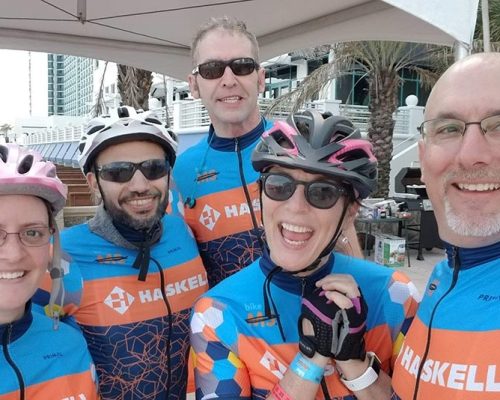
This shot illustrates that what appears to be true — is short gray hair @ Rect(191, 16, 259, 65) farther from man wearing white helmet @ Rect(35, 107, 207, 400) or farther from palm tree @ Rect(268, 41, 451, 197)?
palm tree @ Rect(268, 41, 451, 197)

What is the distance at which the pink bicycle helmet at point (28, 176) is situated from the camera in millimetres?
1577

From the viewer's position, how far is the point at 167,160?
2299 mm

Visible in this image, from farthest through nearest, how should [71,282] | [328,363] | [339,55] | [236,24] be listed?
[339,55] < [236,24] < [71,282] < [328,363]

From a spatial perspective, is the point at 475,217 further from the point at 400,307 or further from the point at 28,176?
the point at 28,176

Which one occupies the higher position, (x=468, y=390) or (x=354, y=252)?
(x=354, y=252)

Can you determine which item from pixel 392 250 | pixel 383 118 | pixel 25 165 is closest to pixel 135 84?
pixel 383 118

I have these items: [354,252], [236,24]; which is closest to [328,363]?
[354,252]

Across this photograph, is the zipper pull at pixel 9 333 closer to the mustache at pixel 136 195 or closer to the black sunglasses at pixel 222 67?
the mustache at pixel 136 195

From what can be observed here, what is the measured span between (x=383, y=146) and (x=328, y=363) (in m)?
10.7

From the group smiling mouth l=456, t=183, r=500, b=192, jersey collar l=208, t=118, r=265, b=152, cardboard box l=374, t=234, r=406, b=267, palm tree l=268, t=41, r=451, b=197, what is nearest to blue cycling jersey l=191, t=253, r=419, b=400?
smiling mouth l=456, t=183, r=500, b=192

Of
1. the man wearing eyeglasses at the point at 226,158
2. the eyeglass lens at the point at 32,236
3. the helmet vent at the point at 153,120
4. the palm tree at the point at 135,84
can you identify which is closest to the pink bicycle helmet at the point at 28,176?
the eyeglass lens at the point at 32,236

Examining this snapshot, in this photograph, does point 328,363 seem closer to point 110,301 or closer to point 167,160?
point 110,301

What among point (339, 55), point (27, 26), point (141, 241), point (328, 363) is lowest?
point (328, 363)

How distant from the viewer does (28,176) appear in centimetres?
161
